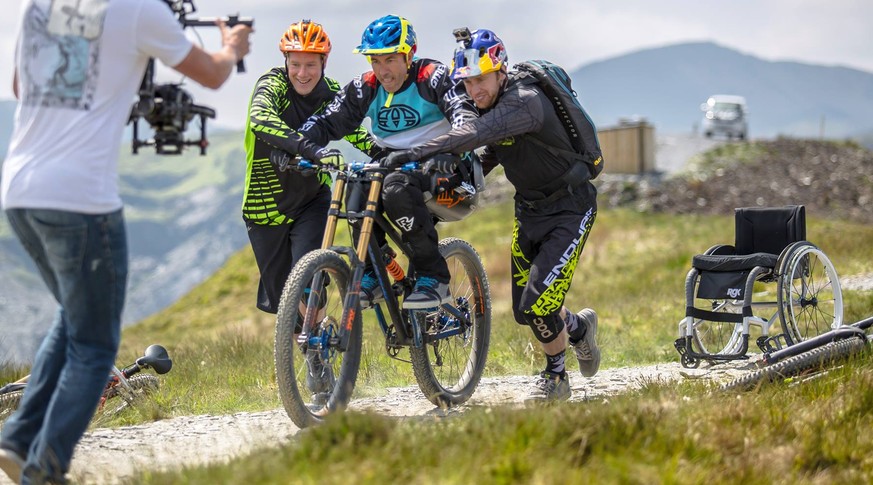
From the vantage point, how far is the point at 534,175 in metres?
6.79

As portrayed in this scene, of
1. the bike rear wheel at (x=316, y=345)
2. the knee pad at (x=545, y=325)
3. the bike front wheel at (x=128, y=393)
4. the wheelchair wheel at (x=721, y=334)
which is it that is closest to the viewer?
the bike rear wheel at (x=316, y=345)

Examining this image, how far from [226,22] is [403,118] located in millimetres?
1898

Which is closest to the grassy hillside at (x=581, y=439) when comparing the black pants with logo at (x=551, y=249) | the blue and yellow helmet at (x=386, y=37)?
the black pants with logo at (x=551, y=249)

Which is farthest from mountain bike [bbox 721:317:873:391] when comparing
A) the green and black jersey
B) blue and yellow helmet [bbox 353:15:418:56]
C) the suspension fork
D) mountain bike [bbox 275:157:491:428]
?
the green and black jersey

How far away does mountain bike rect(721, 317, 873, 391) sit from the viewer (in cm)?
615

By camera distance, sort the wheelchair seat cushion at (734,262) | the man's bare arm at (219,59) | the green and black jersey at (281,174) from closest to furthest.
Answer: the man's bare arm at (219,59) → the green and black jersey at (281,174) → the wheelchair seat cushion at (734,262)

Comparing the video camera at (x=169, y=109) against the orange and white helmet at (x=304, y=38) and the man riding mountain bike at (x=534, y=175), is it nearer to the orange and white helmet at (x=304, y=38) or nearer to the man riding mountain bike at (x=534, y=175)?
the man riding mountain bike at (x=534, y=175)

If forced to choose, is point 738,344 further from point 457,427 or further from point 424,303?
point 457,427

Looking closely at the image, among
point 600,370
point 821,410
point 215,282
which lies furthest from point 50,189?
point 215,282

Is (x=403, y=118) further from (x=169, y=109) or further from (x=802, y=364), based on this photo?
(x=802, y=364)

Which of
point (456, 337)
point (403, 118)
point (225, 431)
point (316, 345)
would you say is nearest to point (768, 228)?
point (456, 337)

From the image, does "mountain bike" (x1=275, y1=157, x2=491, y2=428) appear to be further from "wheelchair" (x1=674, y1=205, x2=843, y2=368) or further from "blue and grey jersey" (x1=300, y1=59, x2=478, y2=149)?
"wheelchair" (x1=674, y1=205, x2=843, y2=368)

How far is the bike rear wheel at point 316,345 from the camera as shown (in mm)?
5484

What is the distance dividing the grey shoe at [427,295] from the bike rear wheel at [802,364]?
1.74m
